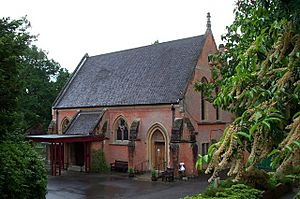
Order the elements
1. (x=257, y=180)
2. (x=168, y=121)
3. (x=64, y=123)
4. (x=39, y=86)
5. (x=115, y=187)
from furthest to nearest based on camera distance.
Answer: (x=39, y=86) → (x=64, y=123) → (x=168, y=121) → (x=115, y=187) → (x=257, y=180)

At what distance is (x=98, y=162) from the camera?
98.1ft

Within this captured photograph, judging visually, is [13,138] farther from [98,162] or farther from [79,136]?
[98,162]

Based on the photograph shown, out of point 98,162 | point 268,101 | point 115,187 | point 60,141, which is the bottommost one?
point 115,187

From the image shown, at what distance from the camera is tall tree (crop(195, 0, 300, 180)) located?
2865mm

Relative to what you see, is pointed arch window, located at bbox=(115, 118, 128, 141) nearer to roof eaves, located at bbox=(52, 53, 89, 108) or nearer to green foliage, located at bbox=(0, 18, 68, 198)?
roof eaves, located at bbox=(52, 53, 89, 108)

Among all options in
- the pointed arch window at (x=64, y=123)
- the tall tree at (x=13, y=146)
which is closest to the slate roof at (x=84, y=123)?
the pointed arch window at (x=64, y=123)

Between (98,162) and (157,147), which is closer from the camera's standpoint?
(157,147)

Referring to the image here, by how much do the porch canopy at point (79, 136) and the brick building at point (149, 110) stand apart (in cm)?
12

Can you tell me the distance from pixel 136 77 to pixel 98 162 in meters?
8.28

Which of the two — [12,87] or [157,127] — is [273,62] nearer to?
[12,87]

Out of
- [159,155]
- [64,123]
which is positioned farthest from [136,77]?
[64,123]

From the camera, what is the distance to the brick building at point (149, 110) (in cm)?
2656

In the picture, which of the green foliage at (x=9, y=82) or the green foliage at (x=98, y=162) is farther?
the green foliage at (x=98, y=162)

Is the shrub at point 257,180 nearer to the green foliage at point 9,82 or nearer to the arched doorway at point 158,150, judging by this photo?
the green foliage at point 9,82
